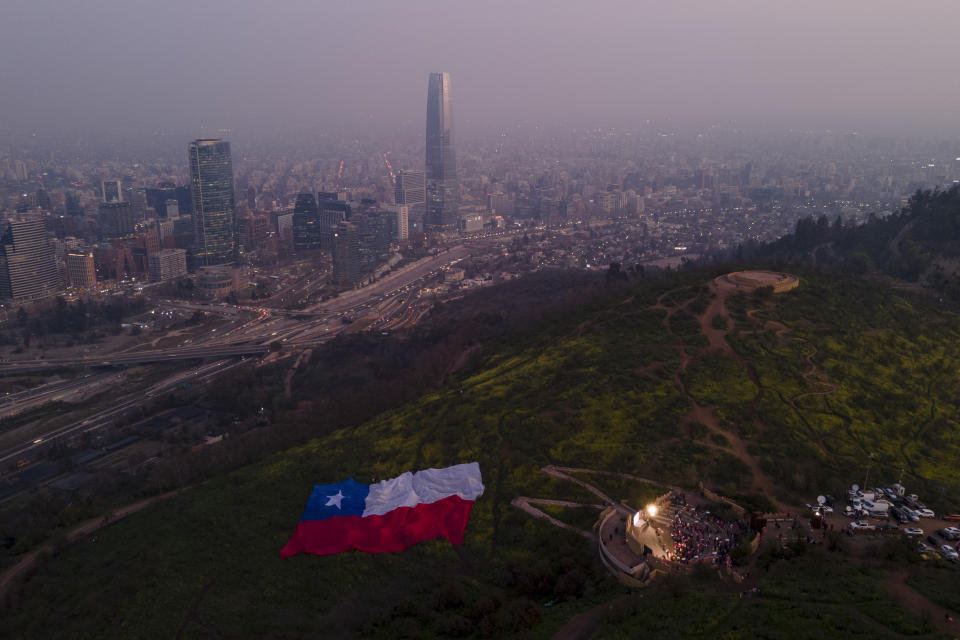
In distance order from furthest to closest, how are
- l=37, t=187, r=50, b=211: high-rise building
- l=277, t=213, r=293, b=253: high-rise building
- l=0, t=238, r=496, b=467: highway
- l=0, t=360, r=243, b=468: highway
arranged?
l=37, t=187, r=50, b=211: high-rise building, l=277, t=213, r=293, b=253: high-rise building, l=0, t=238, r=496, b=467: highway, l=0, t=360, r=243, b=468: highway

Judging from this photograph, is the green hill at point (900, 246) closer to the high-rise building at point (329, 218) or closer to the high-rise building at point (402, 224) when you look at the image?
the high-rise building at point (402, 224)

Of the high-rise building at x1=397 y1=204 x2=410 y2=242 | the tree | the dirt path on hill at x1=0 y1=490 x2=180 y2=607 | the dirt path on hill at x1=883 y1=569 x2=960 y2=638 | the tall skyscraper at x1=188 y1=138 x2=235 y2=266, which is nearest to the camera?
the dirt path on hill at x1=883 y1=569 x2=960 y2=638

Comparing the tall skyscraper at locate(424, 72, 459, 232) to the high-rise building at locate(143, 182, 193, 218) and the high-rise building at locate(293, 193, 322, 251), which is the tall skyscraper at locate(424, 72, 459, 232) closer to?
the high-rise building at locate(293, 193, 322, 251)

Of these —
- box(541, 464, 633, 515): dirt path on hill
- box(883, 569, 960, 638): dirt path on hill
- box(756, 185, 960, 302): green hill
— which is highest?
box(756, 185, 960, 302): green hill

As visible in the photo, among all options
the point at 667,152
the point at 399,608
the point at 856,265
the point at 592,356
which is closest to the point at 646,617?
the point at 399,608

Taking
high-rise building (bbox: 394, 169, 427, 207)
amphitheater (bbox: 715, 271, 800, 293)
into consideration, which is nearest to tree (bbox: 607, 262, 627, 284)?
amphitheater (bbox: 715, 271, 800, 293)

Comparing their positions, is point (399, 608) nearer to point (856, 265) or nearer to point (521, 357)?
point (521, 357)
